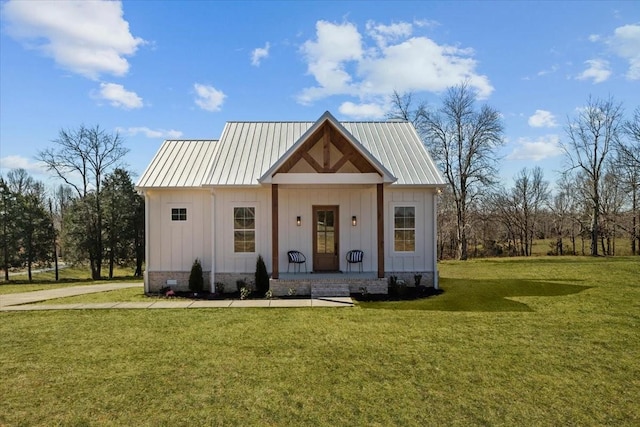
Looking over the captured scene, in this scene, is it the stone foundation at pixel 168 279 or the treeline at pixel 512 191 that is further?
the treeline at pixel 512 191

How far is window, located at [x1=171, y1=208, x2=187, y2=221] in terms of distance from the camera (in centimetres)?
1344

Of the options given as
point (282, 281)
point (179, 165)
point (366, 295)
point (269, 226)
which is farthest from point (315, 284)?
point (179, 165)

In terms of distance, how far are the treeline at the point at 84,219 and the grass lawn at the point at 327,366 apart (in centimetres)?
1955

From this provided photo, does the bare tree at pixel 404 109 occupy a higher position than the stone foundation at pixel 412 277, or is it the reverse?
the bare tree at pixel 404 109

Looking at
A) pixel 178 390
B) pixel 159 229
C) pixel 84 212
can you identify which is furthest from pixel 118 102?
pixel 178 390

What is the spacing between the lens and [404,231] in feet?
43.4

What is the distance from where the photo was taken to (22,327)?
8578 millimetres

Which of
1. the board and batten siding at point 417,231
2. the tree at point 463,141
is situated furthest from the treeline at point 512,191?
the board and batten siding at point 417,231

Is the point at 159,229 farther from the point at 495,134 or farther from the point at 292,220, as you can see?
the point at 495,134

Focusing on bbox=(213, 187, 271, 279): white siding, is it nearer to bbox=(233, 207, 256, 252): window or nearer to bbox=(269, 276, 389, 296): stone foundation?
bbox=(233, 207, 256, 252): window

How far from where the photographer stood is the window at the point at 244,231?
13.1m

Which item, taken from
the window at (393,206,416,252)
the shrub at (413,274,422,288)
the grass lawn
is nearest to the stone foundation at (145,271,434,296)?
the shrub at (413,274,422,288)

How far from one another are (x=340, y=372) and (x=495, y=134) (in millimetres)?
24614

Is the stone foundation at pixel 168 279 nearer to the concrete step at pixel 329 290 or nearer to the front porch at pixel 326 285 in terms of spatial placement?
the front porch at pixel 326 285
